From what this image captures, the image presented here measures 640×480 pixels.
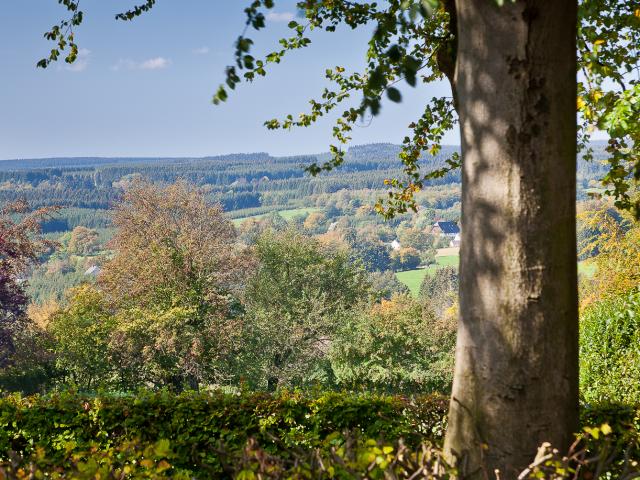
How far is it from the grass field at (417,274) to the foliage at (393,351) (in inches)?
1949

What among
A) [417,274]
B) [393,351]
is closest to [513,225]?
[393,351]

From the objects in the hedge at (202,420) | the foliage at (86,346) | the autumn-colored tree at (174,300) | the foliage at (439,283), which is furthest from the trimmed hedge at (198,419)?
the foliage at (439,283)

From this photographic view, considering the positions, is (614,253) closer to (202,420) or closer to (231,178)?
(202,420)

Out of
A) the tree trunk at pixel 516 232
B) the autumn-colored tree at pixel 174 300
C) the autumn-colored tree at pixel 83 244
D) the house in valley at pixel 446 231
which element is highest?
the tree trunk at pixel 516 232

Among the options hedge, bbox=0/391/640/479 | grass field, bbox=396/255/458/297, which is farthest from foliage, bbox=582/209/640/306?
grass field, bbox=396/255/458/297

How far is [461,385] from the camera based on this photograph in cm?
266

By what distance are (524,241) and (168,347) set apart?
2081 centimetres

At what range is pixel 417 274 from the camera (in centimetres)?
8812

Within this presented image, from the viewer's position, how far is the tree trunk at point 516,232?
7.78 feet

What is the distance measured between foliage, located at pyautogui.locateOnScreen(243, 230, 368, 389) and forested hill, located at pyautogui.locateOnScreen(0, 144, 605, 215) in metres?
80.6

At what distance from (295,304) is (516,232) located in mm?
26088

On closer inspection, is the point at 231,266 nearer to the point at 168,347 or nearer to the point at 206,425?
the point at 168,347

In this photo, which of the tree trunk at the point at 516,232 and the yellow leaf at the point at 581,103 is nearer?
the tree trunk at the point at 516,232

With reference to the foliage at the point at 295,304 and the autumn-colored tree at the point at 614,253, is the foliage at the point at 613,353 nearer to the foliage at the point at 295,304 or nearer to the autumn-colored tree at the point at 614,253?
the autumn-colored tree at the point at 614,253
